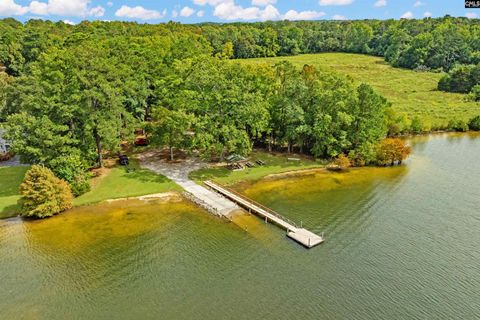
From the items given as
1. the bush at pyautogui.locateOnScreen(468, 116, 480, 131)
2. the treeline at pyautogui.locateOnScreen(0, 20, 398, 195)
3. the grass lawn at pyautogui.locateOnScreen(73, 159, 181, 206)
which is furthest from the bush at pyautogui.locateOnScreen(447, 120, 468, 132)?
the grass lawn at pyautogui.locateOnScreen(73, 159, 181, 206)

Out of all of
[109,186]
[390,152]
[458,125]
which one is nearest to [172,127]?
[109,186]

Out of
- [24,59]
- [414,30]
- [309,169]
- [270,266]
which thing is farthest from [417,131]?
[414,30]

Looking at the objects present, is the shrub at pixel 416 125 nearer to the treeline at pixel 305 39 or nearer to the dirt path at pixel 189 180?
the dirt path at pixel 189 180

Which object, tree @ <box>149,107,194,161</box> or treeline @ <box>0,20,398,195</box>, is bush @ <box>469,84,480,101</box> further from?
tree @ <box>149,107,194,161</box>

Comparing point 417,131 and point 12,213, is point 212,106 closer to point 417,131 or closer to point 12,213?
point 12,213

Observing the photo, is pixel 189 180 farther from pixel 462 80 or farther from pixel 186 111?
pixel 462 80

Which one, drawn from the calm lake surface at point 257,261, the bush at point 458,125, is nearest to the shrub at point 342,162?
the calm lake surface at point 257,261
